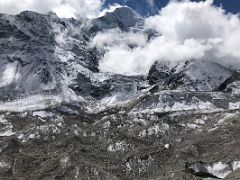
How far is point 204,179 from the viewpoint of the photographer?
169875 mm

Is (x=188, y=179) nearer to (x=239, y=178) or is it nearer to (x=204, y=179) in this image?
(x=204, y=179)

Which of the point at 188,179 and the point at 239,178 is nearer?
the point at 239,178

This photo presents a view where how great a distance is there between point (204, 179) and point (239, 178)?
16961 mm

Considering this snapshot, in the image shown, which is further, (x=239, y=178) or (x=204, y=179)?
(x=204, y=179)

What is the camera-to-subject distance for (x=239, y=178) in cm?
15462

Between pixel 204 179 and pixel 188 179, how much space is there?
33.5ft

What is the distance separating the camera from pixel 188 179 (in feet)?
589

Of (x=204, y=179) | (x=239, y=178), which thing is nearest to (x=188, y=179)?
(x=204, y=179)

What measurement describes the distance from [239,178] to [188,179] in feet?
89.1
